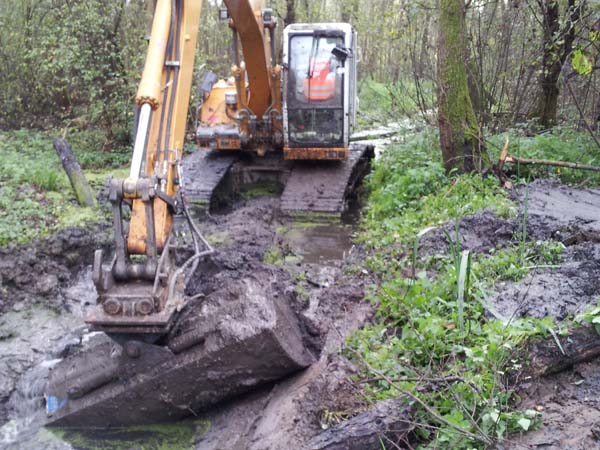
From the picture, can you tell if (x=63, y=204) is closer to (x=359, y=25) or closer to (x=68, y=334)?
(x=68, y=334)

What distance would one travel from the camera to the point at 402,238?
6457mm

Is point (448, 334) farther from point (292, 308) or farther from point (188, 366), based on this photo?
point (188, 366)

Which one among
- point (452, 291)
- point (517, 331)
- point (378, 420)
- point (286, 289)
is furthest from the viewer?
point (286, 289)

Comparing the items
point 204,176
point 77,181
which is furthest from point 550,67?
point 77,181

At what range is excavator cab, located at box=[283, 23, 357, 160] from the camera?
869 cm

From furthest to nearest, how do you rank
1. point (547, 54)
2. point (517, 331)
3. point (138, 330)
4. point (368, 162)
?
point (368, 162), point (547, 54), point (138, 330), point (517, 331)

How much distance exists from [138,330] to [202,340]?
1.39 ft

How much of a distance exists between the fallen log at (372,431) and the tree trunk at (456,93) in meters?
4.88

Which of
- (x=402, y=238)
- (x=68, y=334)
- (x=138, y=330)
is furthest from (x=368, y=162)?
A: (x=138, y=330)

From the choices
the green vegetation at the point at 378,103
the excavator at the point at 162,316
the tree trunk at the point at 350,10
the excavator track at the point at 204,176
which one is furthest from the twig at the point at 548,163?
the tree trunk at the point at 350,10

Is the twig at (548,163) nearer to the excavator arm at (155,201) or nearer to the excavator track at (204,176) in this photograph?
the excavator arm at (155,201)

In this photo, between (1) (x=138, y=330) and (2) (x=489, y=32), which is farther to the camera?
(2) (x=489, y=32)

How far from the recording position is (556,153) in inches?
319

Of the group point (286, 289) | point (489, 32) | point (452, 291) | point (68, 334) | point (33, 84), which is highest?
point (489, 32)
